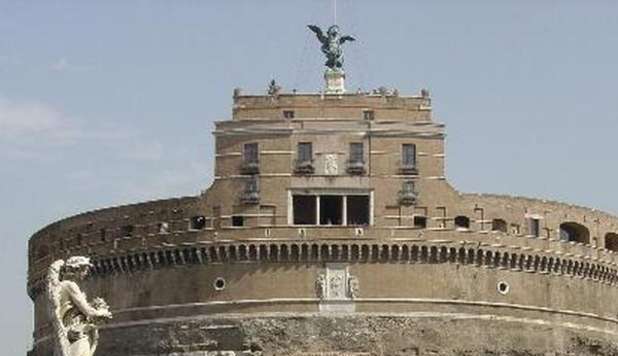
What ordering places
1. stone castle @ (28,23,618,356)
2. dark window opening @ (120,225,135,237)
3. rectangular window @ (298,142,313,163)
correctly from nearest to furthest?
stone castle @ (28,23,618,356), rectangular window @ (298,142,313,163), dark window opening @ (120,225,135,237)

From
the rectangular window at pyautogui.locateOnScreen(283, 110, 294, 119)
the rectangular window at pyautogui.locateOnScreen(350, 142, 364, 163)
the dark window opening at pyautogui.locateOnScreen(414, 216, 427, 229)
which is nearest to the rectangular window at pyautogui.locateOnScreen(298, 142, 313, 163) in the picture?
the rectangular window at pyautogui.locateOnScreen(283, 110, 294, 119)

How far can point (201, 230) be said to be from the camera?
249ft

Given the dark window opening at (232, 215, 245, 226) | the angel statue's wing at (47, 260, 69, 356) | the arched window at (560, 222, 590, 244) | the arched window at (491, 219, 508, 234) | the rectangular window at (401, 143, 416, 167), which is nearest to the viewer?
the angel statue's wing at (47, 260, 69, 356)

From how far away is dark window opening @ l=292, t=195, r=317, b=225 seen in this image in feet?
247

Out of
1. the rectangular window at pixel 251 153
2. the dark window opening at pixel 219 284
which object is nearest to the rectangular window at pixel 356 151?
the rectangular window at pixel 251 153

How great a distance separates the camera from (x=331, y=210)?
76.0 metres

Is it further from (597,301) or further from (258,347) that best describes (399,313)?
(597,301)

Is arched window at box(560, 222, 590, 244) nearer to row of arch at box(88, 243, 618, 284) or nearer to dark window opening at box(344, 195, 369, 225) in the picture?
row of arch at box(88, 243, 618, 284)

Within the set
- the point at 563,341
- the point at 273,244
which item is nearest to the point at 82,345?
the point at 273,244

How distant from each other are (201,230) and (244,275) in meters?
3.03

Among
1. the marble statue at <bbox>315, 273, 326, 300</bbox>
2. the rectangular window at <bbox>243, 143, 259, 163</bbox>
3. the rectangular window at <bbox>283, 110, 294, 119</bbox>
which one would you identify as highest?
the rectangular window at <bbox>283, 110, 294, 119</bbox>

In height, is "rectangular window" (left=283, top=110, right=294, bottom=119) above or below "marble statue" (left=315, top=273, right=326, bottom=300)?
above

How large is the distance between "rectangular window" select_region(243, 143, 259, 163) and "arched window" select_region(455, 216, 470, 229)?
9740 mm

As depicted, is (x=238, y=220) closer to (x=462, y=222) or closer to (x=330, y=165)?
(x=330, y=165)
